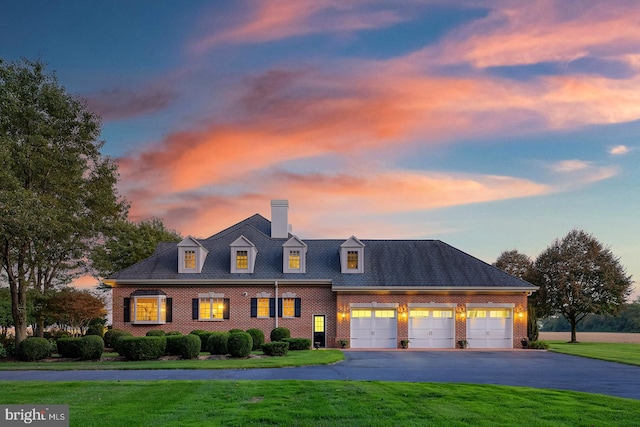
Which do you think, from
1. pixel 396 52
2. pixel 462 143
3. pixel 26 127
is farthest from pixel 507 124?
pixel 26 127

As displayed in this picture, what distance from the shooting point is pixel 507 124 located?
30.5 meters

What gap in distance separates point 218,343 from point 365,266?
1386cm

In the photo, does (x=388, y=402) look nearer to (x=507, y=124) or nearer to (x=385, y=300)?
(x=507, y=124)

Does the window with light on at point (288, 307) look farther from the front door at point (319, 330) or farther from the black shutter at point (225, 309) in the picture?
the black shutter at point (225, 309)

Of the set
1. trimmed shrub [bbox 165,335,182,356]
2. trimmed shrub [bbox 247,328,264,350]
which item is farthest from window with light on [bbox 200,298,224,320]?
trimmed shrub [bbox 165,335,182,356]

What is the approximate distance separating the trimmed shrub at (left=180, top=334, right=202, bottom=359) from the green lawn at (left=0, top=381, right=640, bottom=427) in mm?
8480

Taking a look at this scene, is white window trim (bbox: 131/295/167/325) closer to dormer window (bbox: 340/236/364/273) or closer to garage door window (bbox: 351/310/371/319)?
dormer window (bbox: 340/236/364/273)

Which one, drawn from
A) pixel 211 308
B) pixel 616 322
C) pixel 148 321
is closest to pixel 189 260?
pixel 211 308

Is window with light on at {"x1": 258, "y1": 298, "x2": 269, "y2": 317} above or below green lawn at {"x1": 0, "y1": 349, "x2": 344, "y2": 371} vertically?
above

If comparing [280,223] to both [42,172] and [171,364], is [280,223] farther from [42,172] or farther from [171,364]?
[171,364]

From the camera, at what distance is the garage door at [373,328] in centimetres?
3597

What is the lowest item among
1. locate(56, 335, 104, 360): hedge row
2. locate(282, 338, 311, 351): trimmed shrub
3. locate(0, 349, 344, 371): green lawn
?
locate(282, 338, 311, 351): trimmed shrub

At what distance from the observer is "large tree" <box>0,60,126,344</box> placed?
89.5ft
